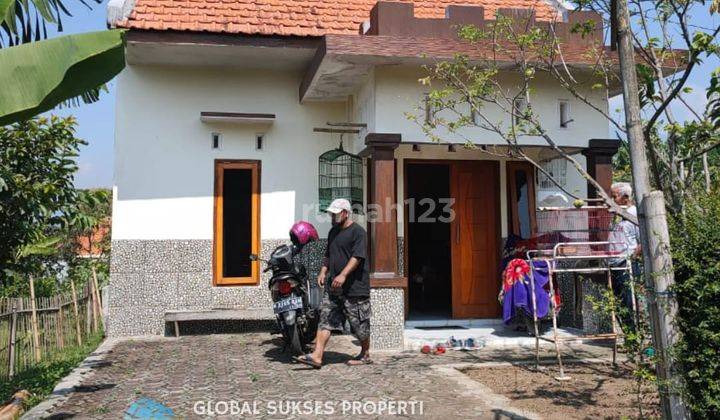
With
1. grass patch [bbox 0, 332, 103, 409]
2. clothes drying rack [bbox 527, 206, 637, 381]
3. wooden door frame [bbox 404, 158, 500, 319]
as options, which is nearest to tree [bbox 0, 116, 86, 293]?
grass patch [bbox 0, 332, 103, 409]

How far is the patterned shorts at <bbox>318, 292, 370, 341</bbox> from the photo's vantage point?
6.68 m

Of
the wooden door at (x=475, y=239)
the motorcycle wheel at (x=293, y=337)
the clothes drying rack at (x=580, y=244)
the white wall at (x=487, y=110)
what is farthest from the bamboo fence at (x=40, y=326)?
the clothes drying rack at (x=580, y=244)

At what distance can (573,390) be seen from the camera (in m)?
5.62

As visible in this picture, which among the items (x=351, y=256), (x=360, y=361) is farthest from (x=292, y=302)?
(x=360, y=361)

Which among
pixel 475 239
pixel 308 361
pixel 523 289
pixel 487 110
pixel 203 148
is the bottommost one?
pixel 308 361

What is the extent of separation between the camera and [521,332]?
8.49 metres

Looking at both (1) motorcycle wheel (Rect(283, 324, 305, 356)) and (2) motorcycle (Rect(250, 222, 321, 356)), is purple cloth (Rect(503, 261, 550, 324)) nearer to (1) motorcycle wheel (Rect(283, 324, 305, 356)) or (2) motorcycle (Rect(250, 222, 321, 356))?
(2) motorcycle (Rect(250, 222, 321, 356))

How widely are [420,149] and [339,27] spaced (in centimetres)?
219

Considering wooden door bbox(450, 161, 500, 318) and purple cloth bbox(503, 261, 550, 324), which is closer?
purple cloth bbox(503, 261, 550, 324)

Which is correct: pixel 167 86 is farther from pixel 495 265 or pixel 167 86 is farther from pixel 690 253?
pixel 690 253

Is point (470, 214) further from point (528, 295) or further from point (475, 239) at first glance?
point (528, 295)

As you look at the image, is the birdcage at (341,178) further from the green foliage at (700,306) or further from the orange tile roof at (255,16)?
the green foliage at (700,306)

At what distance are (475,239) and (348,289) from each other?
3410mm

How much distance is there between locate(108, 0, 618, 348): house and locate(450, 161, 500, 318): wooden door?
2cm
